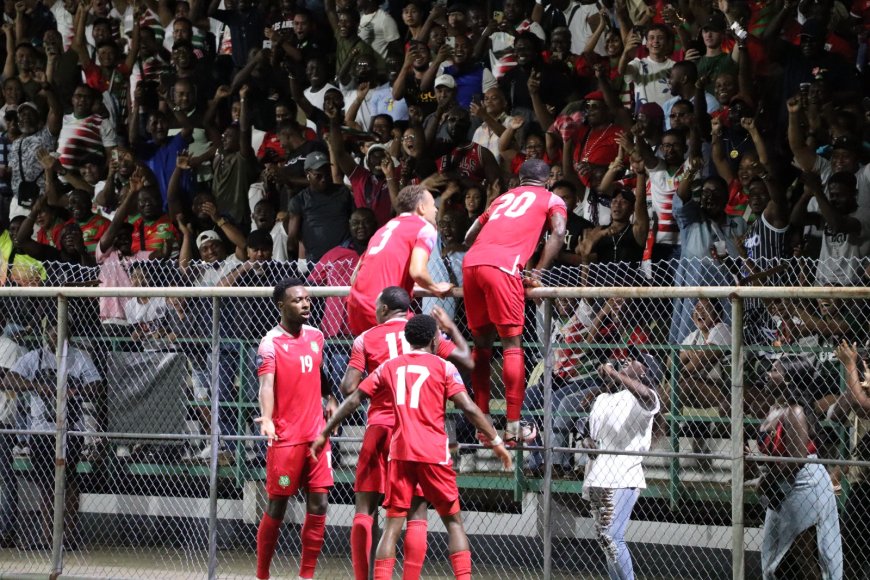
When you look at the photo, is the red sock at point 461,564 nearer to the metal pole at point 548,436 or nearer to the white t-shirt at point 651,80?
the metal pole at point 548,436

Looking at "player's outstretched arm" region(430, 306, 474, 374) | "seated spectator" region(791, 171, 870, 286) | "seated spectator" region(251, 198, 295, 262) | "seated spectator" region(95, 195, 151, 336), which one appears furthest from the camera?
"seated spectator" region(251, 198, 295, 262)

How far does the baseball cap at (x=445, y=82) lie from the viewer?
43.7 feet

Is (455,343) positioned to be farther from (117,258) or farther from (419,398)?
(117,258)

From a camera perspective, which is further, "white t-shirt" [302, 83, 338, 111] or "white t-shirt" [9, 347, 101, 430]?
"white t-shirt" [302, 83, 338, 111]

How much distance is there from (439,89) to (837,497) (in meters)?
6.01

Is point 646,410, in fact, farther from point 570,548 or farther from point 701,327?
point 570,548

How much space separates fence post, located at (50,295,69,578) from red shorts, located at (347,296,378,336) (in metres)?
2.63

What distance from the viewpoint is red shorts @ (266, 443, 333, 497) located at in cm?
883

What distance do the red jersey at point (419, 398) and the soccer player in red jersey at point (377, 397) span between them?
23 cm

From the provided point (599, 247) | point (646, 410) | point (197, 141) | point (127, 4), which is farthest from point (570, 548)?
point (127, 4)

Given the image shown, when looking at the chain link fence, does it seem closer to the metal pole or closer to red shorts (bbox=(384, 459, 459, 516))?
the metal pole

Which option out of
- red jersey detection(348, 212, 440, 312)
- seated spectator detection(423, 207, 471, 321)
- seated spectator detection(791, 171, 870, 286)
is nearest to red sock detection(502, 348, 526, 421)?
red jersey detection(348, 212, 440, 312)

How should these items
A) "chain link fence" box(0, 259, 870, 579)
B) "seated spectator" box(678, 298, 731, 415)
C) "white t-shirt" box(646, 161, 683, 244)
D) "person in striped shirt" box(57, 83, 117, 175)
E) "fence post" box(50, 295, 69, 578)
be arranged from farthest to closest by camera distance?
"person in striped shirt" box(57, 83, 117, 175) → "white t-shirt" box(646, 161, 683, 244) → "fence post" box(50, 295, 69, 578) → "seated spectator" box(678, 298, 731, 415) → "chain link fence" box(0, 259, 870, 579)

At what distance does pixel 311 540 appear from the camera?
29.1 ft
